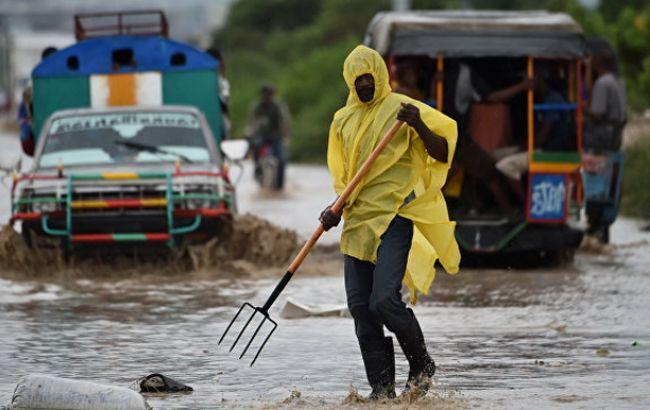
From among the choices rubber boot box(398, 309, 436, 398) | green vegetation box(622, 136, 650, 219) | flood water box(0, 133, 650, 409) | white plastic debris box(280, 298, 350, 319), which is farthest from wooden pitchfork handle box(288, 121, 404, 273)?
green vegetation box(622, 136, 650, 219)

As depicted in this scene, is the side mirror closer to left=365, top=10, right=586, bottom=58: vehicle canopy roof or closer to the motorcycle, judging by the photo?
left=365, top=10, right=586, bottom=58: vehicle canopy roof

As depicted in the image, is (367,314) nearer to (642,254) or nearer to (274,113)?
(642,254)

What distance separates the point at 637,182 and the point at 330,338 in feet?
39.9

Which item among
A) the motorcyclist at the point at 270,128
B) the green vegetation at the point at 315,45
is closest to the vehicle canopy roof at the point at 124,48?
the green vegetation at the point at 315,45

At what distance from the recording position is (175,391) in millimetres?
8742

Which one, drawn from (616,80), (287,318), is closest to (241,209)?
(616,80)

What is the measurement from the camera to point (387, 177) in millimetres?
8297

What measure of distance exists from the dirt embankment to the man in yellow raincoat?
21.4 ft

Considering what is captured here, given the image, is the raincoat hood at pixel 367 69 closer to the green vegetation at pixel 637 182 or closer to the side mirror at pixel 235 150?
the side mirror at pixel 235 150

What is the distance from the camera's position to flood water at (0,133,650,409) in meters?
8.76

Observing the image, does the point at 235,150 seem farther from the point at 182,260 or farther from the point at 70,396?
the point at 70,396

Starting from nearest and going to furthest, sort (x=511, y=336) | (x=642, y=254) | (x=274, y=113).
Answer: (x=511, y=336) < (x=642, y=254) < (x=274, y=113)

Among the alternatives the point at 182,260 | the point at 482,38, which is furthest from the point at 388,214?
the point at 482,38

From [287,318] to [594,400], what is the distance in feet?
13.5
